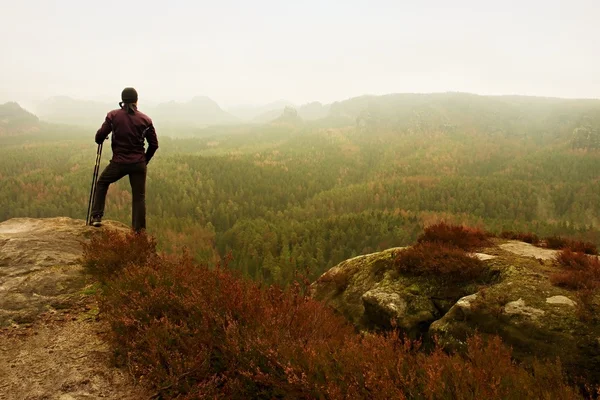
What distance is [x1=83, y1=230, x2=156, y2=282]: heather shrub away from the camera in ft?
18.2

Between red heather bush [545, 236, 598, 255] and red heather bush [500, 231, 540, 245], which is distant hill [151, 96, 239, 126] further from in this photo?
red heather bush [545, 236, 598, 255]

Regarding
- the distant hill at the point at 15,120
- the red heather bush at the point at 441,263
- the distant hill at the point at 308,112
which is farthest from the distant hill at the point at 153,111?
→ the red heather bush at the point at 441,263

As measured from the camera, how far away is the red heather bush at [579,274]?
15.3 ft

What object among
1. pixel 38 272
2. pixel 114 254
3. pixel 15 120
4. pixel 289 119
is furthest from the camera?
pixel 289 119

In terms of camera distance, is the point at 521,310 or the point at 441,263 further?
the point at 441,263

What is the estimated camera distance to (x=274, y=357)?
2930 mm

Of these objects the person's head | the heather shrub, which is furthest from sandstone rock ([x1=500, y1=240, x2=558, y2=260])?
the person's head

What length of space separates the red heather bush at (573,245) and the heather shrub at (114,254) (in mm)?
7891

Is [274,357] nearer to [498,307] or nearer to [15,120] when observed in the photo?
[498,307]

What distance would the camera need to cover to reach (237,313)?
3.66 metres

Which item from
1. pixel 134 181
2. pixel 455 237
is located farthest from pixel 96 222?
pixel 455 237

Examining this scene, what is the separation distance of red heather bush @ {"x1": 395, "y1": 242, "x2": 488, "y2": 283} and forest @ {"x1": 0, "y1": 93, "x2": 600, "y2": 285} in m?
2.25

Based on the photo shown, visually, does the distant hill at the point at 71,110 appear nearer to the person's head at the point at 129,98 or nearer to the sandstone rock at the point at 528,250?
the person's head at the point at 129,98

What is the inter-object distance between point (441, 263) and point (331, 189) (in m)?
31.5
